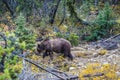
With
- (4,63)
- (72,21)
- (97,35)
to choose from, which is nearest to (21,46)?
(4,63)

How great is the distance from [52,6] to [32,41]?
7120 millimetres

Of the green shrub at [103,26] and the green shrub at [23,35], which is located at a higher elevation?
the green shrub at [23,35]

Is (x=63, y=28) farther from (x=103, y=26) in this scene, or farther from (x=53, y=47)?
(x=53, y=47)

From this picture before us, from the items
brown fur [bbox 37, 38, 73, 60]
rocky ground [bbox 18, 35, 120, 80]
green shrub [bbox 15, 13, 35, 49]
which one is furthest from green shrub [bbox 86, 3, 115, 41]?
brown fur [bbox 37, 38, 73, 60]

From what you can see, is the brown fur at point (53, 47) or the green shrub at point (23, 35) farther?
the green shrub at point (23, 35)

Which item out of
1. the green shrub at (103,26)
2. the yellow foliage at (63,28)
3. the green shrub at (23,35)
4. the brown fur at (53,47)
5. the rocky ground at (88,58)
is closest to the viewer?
the rocky ground at (88,58)

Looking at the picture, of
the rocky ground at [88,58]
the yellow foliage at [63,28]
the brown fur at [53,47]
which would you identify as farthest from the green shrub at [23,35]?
the yellow foliage at [63,28]

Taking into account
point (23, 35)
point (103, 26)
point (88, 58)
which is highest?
point (23, 35)

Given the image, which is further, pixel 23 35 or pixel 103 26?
pixel 103 26

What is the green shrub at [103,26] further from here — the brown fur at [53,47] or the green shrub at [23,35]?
the brown fur at [53,47]

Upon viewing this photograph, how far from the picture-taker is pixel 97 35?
662 inches

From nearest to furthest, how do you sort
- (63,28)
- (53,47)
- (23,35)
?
(53,47)
(23,35)
(63,28)

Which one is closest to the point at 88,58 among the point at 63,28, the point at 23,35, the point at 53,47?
the point at 53,47

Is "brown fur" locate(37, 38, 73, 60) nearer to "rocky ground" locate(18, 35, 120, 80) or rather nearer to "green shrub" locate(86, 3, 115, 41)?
"rocky ground" locate(18, 35, 120, 80)
